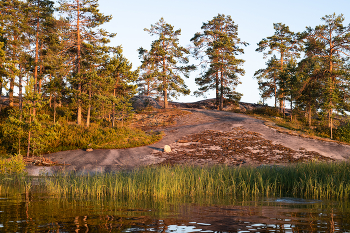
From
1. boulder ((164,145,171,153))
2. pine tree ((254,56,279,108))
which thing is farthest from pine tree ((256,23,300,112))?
boulder ((164,145,171,153))

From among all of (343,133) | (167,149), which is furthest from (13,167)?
(343,133)

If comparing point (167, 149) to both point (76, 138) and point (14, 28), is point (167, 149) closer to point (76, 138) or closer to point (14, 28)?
point (76, 138)

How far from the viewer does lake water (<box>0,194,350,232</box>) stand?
5117 mm

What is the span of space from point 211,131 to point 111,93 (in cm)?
995

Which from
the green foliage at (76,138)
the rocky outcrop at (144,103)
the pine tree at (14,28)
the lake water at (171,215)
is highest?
the pine tree at (14,28)

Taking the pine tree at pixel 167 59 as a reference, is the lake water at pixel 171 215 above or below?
below

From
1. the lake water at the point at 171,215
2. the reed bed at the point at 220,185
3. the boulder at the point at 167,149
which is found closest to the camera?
the lake water at the point at 171,215

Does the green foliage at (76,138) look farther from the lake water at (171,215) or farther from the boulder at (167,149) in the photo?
the lake water at (171,215)

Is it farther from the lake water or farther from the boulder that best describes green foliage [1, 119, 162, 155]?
the lake water

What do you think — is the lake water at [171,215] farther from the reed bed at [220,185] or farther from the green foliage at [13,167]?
the green foliage at [13,167]

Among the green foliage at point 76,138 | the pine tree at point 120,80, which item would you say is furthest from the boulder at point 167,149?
the pine tree at point 120,80

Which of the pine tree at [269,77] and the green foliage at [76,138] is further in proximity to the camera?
the pine tree at [269,77]

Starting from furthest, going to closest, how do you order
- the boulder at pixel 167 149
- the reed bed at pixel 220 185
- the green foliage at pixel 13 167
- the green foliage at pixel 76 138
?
the boulder at pixel 167 149 < the green foliage at pixel 76 138 < the green foliage at pixel 13 167 < the reed bed at pixel 220 185

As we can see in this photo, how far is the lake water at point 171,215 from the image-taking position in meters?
5.12
